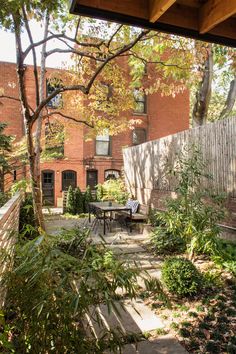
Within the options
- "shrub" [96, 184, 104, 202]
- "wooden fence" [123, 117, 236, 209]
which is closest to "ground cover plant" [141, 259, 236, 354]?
"wooden fence" [123, 117, 236, 209]

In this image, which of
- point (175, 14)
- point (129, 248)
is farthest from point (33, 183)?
point (175, 14)

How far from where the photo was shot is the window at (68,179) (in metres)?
17.8

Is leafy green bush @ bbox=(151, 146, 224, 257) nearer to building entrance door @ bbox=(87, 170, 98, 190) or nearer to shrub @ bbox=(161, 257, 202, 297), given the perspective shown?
shrub @ bbox=(161, 257, 202, 297)

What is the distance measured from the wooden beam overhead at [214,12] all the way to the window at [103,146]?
15588 mm

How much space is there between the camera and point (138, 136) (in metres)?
18.8

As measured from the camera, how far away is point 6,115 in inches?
655

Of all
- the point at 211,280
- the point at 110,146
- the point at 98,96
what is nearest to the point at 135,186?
the point at 98,96

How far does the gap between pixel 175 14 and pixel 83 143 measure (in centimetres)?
1535

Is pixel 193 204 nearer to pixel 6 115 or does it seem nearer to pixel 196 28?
pixel 196 28

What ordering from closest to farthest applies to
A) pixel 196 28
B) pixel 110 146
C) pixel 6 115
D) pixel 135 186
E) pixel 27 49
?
pixel 196 28
pixel 27 49
pixel 135 186
pixel 6 115
pixel 110 146

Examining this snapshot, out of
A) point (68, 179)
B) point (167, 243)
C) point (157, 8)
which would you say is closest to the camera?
point (157, 8)

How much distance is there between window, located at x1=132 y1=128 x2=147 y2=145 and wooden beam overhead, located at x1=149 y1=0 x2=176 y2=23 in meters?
16.4

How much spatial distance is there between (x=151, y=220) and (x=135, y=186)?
2673mm

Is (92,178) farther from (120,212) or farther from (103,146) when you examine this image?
(120,212)
